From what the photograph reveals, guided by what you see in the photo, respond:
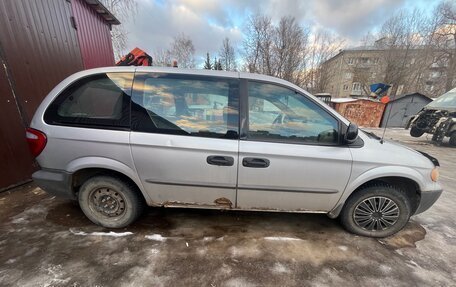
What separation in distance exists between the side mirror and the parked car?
9.98 meters

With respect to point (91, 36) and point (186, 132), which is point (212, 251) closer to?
point (186, 132)

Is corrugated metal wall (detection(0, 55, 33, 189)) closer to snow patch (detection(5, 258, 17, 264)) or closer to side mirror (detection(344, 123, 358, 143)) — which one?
snow patch (detection(5, 258, 17, 264))

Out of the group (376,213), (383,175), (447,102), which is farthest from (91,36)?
(447,102)

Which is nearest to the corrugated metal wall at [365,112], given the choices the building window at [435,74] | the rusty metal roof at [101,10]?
the rusty metal roof at [101,10]

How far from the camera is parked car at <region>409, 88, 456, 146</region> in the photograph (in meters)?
8.98

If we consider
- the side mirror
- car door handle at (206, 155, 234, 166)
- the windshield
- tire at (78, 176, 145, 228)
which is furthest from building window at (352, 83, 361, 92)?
tire at (78, 176, 145, 228)

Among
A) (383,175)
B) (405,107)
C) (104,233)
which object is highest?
(405,107)

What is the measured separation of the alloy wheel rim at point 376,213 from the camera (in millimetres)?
2643

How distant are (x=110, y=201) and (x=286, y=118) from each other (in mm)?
2291

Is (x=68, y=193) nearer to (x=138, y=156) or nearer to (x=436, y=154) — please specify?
(x=138, y=156)

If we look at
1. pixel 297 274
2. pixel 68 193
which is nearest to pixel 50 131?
pixel 68 193

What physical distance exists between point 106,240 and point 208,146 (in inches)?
63.0

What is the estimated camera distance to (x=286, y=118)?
96.6 inches

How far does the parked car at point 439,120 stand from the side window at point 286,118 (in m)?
10.1
